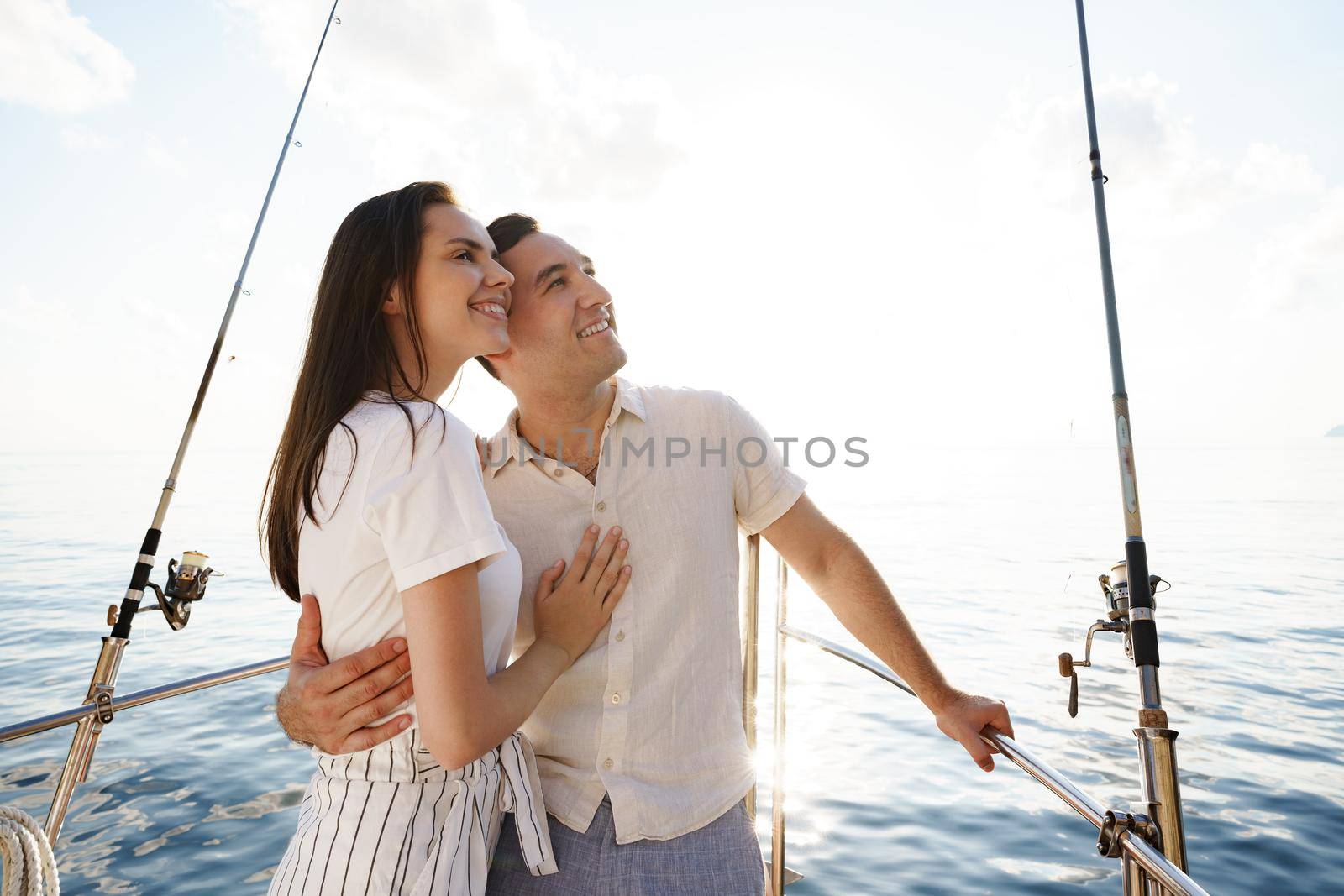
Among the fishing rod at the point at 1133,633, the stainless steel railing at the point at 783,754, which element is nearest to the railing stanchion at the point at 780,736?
the stainless steel railing at the point at 783,754

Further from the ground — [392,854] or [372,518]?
[372,518]

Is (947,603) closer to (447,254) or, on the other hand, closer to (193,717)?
(193,717)

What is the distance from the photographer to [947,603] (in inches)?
487

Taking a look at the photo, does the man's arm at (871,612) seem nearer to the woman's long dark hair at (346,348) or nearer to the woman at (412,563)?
the woman at (412,563)

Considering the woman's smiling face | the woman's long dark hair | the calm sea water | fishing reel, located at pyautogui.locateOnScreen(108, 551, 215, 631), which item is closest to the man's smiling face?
the woman's smiling face

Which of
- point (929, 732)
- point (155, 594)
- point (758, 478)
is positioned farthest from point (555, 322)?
point (929, 732)

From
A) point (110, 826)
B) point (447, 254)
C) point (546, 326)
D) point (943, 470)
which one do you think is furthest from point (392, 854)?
point (943, 470)

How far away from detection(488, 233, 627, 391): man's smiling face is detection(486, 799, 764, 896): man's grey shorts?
914mm

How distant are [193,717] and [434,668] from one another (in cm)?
713

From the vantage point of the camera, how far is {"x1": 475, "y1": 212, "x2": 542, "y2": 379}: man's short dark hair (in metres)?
2.03

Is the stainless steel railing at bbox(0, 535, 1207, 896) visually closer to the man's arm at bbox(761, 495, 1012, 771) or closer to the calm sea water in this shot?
the man's arm at bbox(761, 495, 1012, 771)

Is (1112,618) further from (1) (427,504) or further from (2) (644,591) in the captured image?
(1) (427,504)

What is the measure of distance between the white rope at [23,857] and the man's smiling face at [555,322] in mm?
1155

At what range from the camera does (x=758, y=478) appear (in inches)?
73.2
